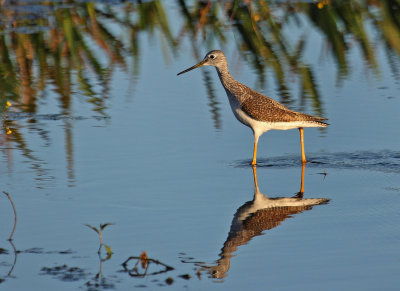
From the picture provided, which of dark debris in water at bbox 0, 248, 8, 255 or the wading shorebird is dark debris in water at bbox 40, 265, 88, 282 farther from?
the wading shorebird

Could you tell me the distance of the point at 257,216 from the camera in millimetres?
6816

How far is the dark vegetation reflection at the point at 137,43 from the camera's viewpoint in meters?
10.7

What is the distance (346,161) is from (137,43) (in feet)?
20.3

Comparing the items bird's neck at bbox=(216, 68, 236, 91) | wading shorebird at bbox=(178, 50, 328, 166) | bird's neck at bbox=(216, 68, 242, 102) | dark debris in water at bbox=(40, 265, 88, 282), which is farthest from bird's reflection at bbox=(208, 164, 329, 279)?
bird's neck at bbox=(216, 68, 236, 91)

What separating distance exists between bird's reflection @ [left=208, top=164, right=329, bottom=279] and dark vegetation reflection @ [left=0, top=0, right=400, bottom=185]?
2.37 m

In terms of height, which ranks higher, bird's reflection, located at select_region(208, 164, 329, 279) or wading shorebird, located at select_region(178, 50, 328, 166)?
wading shorebird, located at select_region(178, 50, 328, 166)

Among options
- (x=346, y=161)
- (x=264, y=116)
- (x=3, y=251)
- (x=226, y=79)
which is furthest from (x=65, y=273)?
(x=226, y=79)

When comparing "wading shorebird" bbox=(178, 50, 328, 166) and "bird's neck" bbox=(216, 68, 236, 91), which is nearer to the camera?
"wading shorebird" bbox=(178, 50, 328, 166)

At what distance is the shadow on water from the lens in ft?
26.9

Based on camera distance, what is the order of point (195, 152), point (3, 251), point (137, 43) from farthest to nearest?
point (137, 43) → point (195, 152) → point (3, 251)

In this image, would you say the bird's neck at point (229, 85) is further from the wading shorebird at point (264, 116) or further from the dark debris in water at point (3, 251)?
the dark debris in water at point (3, 251)

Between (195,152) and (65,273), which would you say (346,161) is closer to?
(195,152)

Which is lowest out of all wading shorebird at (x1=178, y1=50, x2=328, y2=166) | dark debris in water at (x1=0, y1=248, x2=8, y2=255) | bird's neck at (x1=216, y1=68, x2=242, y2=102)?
dark debris in water at (x1=0, y1=248, x2=8, y2=255)

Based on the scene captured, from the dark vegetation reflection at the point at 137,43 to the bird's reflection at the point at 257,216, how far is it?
7.77ft
